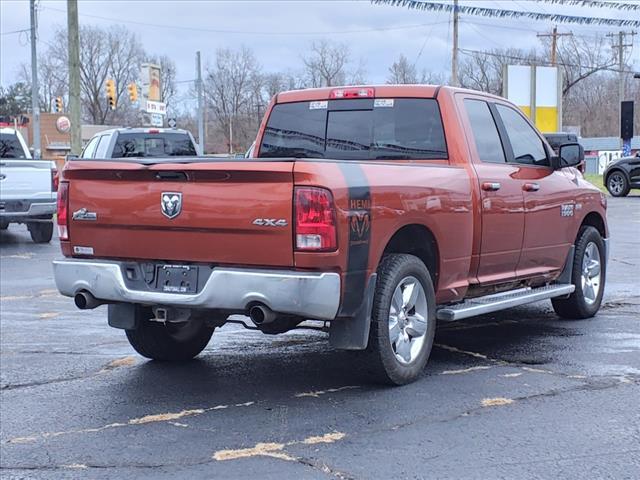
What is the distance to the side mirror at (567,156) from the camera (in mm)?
7613

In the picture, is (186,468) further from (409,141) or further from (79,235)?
(409,141)

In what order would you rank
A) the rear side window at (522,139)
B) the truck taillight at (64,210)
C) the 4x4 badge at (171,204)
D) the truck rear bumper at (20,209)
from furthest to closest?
the truck rear bumper at (20,209) < the rear side window at (522,139) < the truck taillight at (64,210) < the 4x4 badge at (171,204)

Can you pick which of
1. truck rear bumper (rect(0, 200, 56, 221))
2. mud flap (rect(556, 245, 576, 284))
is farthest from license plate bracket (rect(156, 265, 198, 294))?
truck rear bumper (rect(0, 200, 56, 221))

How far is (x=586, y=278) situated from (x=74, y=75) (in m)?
17.6

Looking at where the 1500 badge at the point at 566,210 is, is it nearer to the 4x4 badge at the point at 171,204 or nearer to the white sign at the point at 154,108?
the 4x4 badge at the point at 171,204

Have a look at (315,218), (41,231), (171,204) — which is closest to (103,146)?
(41,231)

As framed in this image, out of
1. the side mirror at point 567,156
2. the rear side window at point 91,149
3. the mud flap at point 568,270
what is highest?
the rear side window at point 91,149

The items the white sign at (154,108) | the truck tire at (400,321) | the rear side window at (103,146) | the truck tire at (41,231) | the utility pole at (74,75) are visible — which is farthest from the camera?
the white sign at (154,108)

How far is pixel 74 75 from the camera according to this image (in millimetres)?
22797

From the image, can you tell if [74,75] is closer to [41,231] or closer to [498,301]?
[41,231]

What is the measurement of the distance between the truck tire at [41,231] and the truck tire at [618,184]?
18.6 metres

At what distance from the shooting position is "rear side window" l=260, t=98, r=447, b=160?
666 cm

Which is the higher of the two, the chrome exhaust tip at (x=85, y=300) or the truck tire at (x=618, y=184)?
the truck tire at (x=618, y=184)

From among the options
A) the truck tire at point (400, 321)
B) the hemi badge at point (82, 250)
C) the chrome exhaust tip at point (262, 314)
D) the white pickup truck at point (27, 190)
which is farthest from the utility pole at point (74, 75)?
the chrome exhaust tip at point (262, 314)
